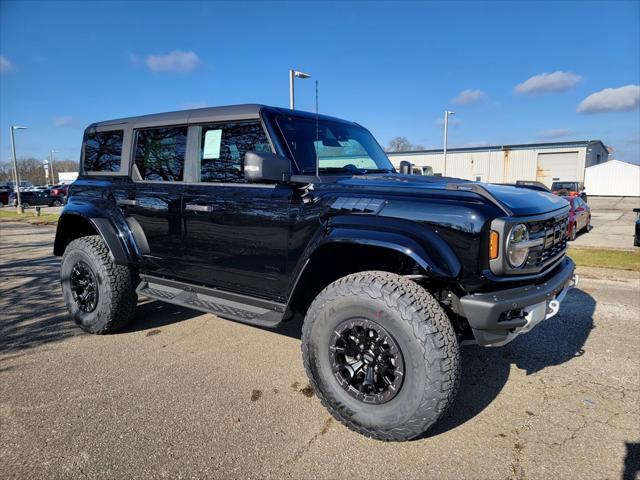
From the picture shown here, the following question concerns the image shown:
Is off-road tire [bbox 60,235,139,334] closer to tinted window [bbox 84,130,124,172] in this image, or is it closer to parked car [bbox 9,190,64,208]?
tinted window [bbox 84,130,124,172]

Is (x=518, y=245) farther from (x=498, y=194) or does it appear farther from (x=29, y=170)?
(x=29, y=170)

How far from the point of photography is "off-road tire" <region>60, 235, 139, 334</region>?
4.08m

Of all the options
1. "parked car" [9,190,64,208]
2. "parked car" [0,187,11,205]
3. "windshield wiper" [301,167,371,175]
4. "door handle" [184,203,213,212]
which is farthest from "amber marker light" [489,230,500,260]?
"parked car" [0,187,11,205]

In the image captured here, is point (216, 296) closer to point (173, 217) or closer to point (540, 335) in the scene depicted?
point (173, 217)

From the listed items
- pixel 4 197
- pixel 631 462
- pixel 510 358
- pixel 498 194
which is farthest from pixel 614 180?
pixel 4 197

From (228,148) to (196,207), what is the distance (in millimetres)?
552

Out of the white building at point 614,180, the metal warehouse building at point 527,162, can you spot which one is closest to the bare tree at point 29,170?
the metal warehouse building at point 527,162

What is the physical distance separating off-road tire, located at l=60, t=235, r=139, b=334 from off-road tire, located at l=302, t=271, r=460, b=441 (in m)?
2.30

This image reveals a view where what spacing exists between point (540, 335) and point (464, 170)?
44.5 meters

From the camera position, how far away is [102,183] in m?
4.35

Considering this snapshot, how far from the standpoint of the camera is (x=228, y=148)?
11.4ft

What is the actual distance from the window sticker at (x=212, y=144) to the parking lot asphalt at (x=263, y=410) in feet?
5.77

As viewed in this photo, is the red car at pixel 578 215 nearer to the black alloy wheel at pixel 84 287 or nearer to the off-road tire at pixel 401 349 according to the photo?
the off-road tire at pixel 401 349

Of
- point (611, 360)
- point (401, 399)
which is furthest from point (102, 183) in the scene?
point (611, 360)
